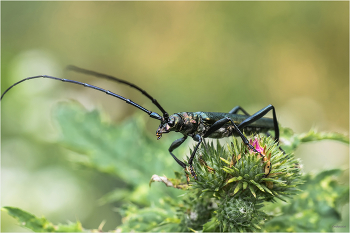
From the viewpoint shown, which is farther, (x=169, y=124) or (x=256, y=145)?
(x=169, y=124)

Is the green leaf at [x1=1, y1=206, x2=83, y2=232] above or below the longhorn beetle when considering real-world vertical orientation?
below

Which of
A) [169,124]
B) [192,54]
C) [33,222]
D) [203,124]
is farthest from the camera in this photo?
[192,54]

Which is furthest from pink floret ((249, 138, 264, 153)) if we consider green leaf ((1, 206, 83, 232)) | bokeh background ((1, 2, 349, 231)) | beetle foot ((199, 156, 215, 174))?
bokeh background ((1, 2, 349, 231))

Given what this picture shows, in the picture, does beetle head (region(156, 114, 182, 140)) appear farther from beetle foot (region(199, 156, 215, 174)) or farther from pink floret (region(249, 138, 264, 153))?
pink floret (region(249, 138, 264, 153))

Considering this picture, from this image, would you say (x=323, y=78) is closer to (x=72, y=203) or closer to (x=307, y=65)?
(x=307, y=65)

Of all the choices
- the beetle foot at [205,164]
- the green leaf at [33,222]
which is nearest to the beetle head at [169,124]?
the beetle foot at [205,164]

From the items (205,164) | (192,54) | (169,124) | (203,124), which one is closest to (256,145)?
(205,164)

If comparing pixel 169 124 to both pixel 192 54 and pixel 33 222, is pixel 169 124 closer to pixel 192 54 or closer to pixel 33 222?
pixel 33 222

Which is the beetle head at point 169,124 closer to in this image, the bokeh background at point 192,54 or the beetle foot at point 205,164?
the beetle foot at point 205,164

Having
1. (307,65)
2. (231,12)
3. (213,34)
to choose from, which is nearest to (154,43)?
(213,34)
